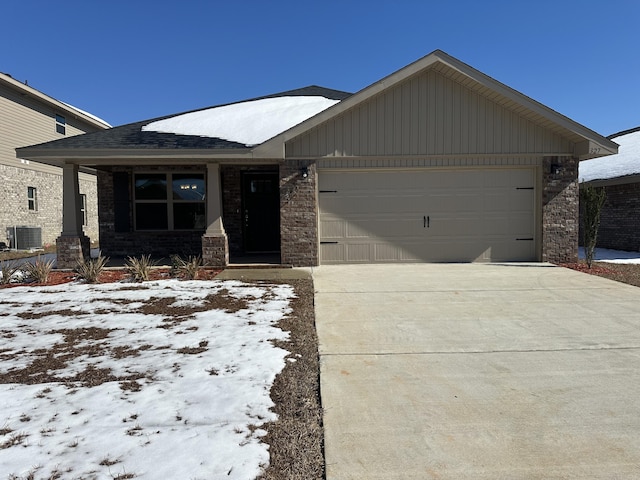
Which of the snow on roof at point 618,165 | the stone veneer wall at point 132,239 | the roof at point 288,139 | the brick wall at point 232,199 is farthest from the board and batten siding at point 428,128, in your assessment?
the snow on roof at point 618,165

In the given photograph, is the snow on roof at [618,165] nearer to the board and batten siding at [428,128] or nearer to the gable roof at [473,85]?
the gable roof at [473,85]

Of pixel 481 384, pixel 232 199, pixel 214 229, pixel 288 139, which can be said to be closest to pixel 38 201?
pixel 232 199

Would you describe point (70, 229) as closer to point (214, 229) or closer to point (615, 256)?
point (214, 229)

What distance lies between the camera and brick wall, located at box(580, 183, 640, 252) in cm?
1345

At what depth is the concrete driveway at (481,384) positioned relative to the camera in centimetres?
262

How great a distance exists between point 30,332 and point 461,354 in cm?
506

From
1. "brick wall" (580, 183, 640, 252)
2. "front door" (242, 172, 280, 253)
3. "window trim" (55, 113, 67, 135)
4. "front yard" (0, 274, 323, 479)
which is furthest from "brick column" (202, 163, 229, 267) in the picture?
"window trim" (55, 113, 67, 135)

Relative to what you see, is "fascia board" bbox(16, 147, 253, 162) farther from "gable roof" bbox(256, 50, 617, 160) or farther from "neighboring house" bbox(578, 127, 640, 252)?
"neighboring house" bbox(578, 127, 640, 252)

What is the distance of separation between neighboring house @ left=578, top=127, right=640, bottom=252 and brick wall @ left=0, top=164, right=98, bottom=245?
20.7 meters

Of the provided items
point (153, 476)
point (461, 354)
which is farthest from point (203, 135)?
point (153, 476)

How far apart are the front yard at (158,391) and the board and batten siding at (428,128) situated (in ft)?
16.2

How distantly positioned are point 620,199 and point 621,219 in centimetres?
66

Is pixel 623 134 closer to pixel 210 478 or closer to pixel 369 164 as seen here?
pixel 369 164

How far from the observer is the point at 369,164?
33.7 feet
